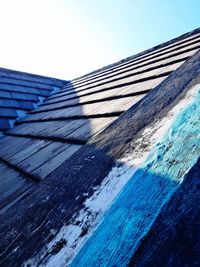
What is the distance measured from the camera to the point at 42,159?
1.77 m

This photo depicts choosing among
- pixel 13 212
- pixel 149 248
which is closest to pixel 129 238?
pixel 149 248

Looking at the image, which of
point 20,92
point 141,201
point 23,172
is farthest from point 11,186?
point 20,92

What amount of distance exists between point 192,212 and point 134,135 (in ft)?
1.66

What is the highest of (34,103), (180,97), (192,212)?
(180,97)

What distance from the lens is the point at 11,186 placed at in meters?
1.65

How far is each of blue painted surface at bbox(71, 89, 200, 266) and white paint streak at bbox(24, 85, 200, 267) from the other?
26 millimetres

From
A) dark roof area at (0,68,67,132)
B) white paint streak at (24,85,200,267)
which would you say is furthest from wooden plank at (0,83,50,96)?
white paint streak at (24,85,200,267)

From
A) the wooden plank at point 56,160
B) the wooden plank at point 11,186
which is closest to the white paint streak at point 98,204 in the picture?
the wooden plank at point 56,160

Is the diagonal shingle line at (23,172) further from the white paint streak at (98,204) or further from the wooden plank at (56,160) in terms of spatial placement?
the white paint streak at (98,204)

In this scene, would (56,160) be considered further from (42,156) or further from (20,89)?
(20,89)

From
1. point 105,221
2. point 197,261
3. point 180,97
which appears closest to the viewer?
point 197,261

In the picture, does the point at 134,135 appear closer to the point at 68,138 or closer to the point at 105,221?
the point at 105,221

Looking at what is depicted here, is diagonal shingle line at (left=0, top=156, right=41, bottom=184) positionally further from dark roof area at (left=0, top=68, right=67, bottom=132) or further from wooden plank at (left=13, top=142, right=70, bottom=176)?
dark roof area at (left=0, top=68, right=67, bottom=132)

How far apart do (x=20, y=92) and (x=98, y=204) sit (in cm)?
501
